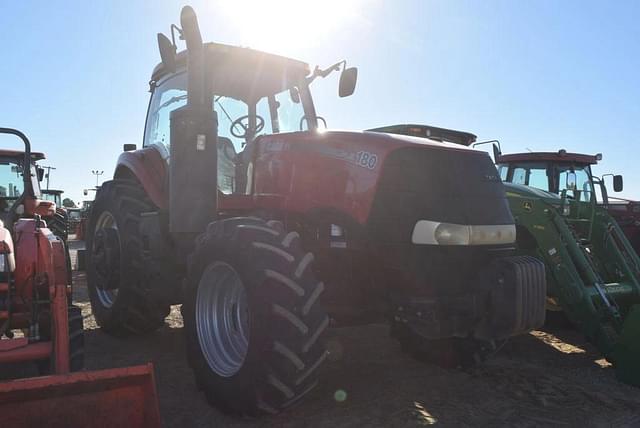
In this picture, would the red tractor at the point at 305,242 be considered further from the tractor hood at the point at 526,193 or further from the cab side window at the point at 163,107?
the tractor hood at the point at 526,193

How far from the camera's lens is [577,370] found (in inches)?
169

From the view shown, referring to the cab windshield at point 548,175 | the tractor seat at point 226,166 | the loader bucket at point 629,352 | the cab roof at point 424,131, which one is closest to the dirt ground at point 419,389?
the loader bucket at point 629,352

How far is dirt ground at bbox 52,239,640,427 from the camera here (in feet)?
10.4

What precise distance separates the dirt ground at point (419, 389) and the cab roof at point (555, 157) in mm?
3619

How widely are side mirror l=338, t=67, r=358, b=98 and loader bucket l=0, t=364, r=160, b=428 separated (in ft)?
8.98

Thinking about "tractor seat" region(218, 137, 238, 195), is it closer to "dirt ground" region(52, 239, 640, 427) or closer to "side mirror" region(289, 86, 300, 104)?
"side mirror" region(289, 86, 300, 104)

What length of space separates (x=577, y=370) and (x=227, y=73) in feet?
12.2

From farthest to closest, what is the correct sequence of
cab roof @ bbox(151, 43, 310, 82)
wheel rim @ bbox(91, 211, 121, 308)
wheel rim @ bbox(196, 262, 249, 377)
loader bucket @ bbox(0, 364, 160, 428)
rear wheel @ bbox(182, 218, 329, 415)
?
wheel rim @ bbox(91, 211, 121, 308)
cab roof @ bbox(151, 43, 310, 82)
wheel rim @ bbox(196, 262, 249, 377)
rear wheel @ bbox(182, 218, 329, 415)
loader bucket @ bbox(0, 364, 160, 428)

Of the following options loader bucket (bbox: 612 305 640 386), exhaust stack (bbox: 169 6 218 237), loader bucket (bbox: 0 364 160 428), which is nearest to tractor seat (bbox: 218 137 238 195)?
exhaust stack (bbox: 169 6 218 237)

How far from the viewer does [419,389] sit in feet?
12.1

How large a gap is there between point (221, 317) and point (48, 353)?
103 centimetres

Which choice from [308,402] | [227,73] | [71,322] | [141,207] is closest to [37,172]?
[141,207]

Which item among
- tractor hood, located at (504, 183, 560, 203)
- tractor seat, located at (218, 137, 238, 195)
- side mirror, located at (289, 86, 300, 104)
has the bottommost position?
tractor hood, located at (504, 183, 560, 203)

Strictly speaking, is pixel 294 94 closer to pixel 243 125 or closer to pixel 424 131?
pixel 243 125
